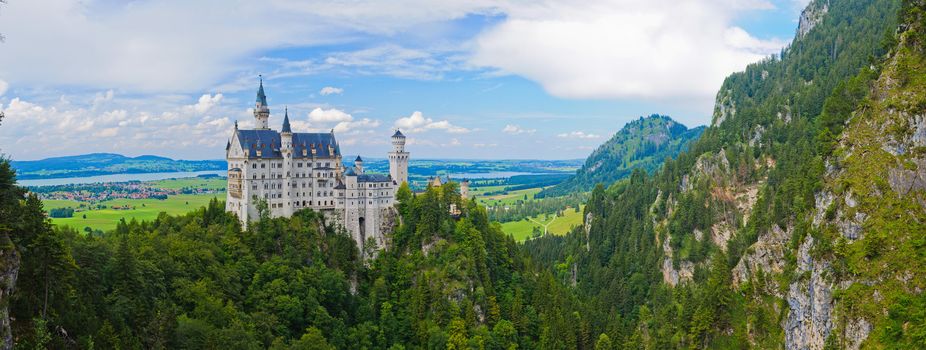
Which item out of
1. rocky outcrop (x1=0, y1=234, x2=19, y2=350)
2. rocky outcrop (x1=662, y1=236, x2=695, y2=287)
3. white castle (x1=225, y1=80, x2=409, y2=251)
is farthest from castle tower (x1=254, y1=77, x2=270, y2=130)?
rocky outcrop (x1=662, y1=236, x2=695, y2=287)

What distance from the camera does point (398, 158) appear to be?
12256 cm

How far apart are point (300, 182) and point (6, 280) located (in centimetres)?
6281

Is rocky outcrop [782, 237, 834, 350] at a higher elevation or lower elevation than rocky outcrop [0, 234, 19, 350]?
lower

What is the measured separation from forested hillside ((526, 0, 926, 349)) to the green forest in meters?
0.35

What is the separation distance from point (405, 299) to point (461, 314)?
9083 mm

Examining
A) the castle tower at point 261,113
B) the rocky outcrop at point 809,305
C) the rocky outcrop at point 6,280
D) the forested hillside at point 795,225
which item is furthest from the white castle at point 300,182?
the rocky outcrop at point 809,305

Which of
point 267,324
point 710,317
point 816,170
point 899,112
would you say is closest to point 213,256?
point 267,324

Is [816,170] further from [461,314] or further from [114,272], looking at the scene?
[114,272]

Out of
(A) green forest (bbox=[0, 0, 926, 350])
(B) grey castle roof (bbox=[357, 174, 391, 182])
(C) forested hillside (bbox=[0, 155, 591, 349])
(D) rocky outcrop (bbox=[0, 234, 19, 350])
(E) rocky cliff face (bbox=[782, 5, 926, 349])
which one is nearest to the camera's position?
(D) rocky outcrop (bbox=[0, 234, 19, 350])

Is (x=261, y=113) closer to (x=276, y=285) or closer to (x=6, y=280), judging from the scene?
(x=276, y=285)

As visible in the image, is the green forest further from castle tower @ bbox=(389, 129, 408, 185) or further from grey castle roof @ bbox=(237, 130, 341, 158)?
grey castle roof @ bbox=(237, 130, 341, 158)

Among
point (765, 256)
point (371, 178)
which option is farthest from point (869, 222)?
point (371, 178)

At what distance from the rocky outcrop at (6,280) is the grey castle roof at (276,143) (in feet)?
184

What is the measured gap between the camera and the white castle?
354ft
